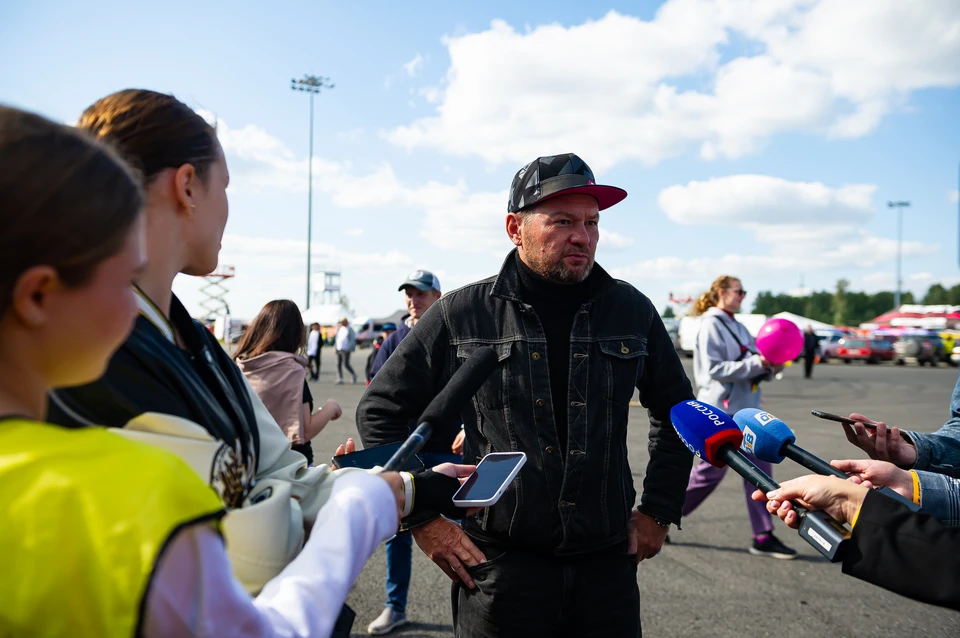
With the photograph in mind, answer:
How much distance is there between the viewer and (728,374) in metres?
5.73

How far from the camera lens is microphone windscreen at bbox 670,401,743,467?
209 centimetres

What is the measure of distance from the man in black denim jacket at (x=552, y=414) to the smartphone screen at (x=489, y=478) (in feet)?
2.62

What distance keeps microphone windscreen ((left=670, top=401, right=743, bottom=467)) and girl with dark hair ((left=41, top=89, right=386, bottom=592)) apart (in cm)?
120

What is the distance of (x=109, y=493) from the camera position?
31.1 inches

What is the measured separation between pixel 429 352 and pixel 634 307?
86 cm

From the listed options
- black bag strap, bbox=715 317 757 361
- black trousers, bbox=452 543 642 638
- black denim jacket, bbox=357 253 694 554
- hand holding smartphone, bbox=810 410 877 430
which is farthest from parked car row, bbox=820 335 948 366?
black trousers, bbox=452 543 642 638

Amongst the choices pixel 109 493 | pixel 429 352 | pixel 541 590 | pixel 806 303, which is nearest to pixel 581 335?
pixel 429 352

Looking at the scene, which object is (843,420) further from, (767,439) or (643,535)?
(643,535)

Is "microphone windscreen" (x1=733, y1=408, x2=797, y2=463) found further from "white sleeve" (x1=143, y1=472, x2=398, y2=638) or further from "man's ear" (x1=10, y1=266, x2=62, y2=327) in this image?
"man's ear" (x1=10, y1=266, x2=62, y2=327)

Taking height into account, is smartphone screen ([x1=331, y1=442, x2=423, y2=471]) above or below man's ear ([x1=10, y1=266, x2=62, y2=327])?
below

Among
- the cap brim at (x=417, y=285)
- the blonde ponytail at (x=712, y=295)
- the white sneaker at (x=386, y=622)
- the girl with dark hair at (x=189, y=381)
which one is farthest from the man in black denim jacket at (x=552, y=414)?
the blonde ponytail at (x=712, y=295)

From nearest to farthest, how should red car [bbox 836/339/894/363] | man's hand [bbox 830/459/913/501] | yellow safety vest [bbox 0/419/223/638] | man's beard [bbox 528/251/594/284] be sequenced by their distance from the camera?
1. yellow safety vest [bbox 0/419/223/638]
2. man's hand [bbox 830/459/913/501]
3. man's beard [bbox 528/251/594/284]
4. red car [bbox 836/339/894/363]

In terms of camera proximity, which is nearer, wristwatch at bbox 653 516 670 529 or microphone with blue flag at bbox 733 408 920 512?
microphone with blue flag at bbox 733 408 920 512

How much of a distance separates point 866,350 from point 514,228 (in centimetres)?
3694
